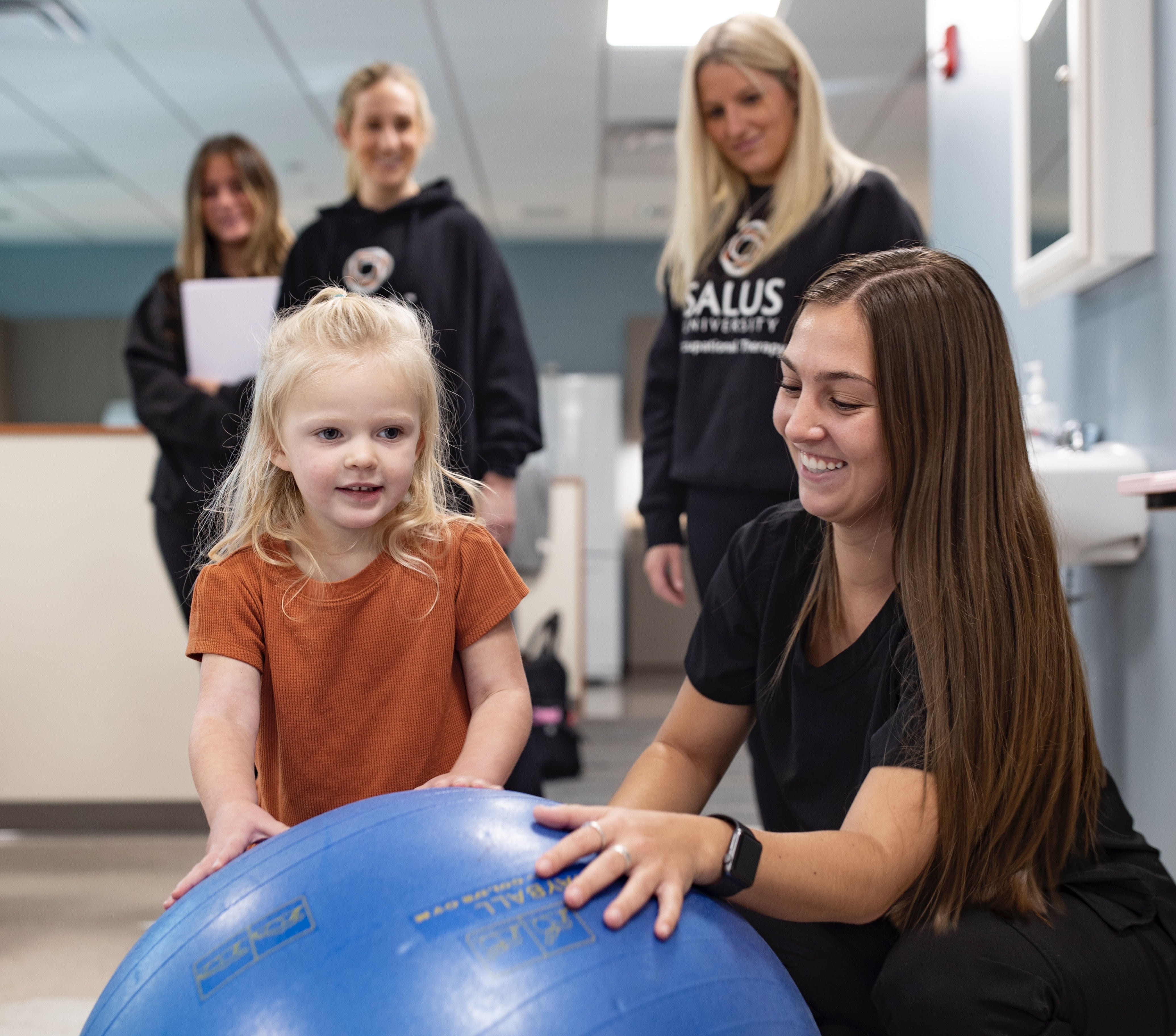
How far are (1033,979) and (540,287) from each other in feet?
22.4

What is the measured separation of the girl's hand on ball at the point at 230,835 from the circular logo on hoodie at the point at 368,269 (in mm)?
1080

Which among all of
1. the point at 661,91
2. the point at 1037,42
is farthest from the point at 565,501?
the point at 1037,42

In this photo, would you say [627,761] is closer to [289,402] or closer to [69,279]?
[289,402]

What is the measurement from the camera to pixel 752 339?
1.66 m

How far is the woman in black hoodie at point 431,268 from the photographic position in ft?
6.20

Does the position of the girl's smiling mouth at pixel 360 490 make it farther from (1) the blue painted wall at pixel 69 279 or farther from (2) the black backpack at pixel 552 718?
(1) the blue painted wall at pixel 69 279

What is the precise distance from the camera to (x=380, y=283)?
188 centimetres

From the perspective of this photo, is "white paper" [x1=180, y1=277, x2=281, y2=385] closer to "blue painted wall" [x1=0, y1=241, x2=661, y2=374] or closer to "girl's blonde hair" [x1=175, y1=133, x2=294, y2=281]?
"girl's blonde hair" [x1=175, y1=133, x2=294, y2=281]

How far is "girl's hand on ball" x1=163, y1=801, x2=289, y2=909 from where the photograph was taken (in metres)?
0.93

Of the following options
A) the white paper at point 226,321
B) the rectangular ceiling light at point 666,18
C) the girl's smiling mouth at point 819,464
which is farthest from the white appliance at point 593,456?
the girl's smiling mouth at point 819,464

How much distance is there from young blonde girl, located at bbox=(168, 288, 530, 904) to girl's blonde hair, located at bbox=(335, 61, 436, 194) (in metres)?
0.86

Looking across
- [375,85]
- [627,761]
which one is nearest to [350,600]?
[375,85]

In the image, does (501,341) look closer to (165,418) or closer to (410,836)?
(165,418)

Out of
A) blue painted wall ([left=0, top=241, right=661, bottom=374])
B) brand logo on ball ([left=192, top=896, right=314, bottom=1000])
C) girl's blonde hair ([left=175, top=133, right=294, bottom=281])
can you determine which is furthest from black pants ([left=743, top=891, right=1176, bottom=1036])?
blue painted wall ([left=0, top=241, right=661, bottom=374])
